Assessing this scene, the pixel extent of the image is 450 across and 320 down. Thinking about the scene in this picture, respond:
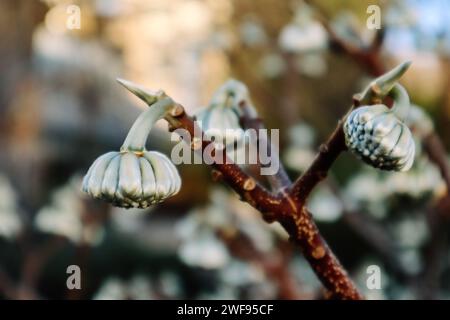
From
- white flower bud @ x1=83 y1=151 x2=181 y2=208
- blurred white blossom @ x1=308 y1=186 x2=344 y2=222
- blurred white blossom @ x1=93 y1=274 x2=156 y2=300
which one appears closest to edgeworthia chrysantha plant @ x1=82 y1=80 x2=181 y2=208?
white flower bud @ x1=83 y1=151 x2=181 y2=208

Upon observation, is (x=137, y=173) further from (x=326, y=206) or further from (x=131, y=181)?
(x=326, y=206)

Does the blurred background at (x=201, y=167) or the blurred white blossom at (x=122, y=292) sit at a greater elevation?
the blurred background at (x=201, y=167)

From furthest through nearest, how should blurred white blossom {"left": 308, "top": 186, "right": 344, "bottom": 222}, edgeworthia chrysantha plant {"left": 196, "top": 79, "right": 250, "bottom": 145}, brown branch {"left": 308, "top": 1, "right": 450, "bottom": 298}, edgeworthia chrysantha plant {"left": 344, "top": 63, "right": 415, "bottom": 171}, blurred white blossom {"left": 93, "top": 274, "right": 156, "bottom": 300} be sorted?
blurred white blossom {"left": 308, "top": 186, "right": 344, "bottom": 222} → blurred white blossom {"left": 93, "top": 274, "right": 156, "bottom": 300} → brown branch {"left": 308, "top": 1, "right": 450, "bottom": 298} → edgeworthia chrysantha plant {"left": 196, "top": 79, "right": 250, "bottom": 145} → edgeworthia chrysantha plant {"left": 344, "top": 63, "right": 415, "bottom": 171}

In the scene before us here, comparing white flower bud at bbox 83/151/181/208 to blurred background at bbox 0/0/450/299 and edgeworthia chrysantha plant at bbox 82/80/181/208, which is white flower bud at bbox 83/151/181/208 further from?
blurred background at bbox 0/0/450/299

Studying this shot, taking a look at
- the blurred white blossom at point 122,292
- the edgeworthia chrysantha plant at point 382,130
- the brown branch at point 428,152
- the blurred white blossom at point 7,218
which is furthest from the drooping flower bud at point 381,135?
the blurred white blossom at point 7,218

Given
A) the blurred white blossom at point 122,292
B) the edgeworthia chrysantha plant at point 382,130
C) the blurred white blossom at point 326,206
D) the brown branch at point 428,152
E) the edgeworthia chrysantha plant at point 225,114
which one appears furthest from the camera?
the blurred white blossom at point 326,206

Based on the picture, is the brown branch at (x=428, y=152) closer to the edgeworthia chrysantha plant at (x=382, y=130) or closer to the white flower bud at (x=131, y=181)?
the edgeworthia chrysantha plant at (x=382, y=130)

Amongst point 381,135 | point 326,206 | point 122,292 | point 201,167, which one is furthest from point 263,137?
point 201,167

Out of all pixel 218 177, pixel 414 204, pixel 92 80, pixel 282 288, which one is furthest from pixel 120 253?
pixel 218 177
